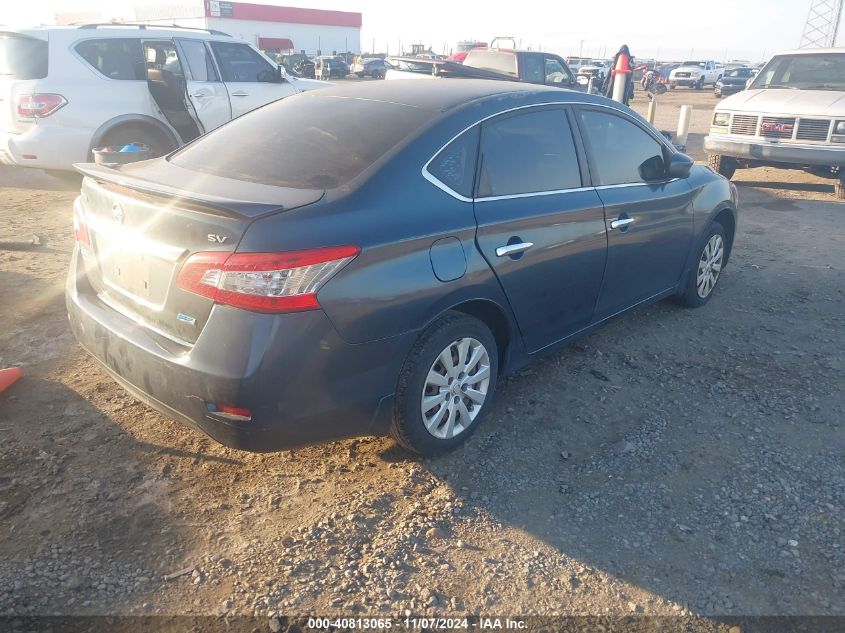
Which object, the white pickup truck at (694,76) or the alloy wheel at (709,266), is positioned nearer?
the alloy wheel at (709,266)

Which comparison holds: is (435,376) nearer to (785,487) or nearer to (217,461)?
(217,461)

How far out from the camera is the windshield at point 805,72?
9.50 meters

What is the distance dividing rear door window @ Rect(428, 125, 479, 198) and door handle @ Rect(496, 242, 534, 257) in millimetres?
299

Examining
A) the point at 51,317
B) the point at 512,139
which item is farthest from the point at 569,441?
the point at 51,317

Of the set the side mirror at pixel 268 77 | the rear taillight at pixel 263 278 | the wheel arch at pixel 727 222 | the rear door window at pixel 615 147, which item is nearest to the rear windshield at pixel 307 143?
the rear taillight at pixel 263 278

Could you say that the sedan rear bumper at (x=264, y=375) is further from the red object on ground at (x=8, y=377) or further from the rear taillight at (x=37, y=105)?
the rear taillight at (x=37, y=105)

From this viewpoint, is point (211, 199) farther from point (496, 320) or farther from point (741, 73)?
point (741, 73)

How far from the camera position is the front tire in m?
5.11

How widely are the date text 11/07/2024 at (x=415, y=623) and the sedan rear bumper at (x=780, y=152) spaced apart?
8.68 meters

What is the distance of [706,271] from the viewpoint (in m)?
5.28

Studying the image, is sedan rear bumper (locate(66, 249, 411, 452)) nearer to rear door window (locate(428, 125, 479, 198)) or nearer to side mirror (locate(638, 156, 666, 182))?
rear door window (locate(428, 125, 479, 198))

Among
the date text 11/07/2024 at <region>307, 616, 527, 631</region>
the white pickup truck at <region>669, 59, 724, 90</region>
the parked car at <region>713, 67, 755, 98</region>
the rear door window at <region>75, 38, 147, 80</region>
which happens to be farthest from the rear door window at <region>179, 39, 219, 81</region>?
the white pickup truck at <region>669, 59, 724, 90</region>

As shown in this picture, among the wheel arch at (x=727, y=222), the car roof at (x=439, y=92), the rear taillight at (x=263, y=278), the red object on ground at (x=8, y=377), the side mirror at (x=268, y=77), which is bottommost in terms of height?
the red object on ground at (x=8, y=377)

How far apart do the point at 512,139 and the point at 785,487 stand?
2.11 meters
